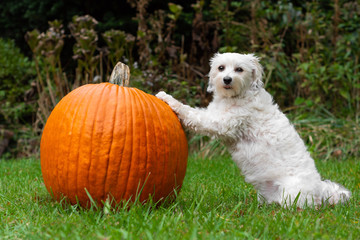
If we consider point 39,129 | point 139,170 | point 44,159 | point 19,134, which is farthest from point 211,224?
point 19,134

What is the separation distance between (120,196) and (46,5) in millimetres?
6885

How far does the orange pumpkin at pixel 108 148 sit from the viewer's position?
2.70 metres

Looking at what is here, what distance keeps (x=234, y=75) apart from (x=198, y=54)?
4193 millimetres

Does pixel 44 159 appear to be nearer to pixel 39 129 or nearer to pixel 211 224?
pixel 211 224

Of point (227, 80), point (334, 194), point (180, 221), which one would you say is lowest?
point (334, 194)

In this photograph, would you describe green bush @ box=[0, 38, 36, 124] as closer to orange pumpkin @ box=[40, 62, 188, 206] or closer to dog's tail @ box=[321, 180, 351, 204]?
orange pumpkin @ box=[40, 62, 188, 206]

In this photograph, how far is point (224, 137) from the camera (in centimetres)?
332

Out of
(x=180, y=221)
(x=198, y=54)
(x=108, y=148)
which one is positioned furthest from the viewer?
(x=198, y=54)

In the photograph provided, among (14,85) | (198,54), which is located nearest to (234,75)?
(198,54)

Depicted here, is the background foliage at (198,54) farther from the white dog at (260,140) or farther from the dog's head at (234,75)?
the white dog at (260,140)

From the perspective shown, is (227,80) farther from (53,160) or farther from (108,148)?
(53,160)

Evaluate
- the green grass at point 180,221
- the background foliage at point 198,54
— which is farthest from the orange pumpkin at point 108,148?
the background foliage at point 198,54

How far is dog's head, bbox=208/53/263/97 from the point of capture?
11.0ft

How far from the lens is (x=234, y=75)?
3355 millimetres
